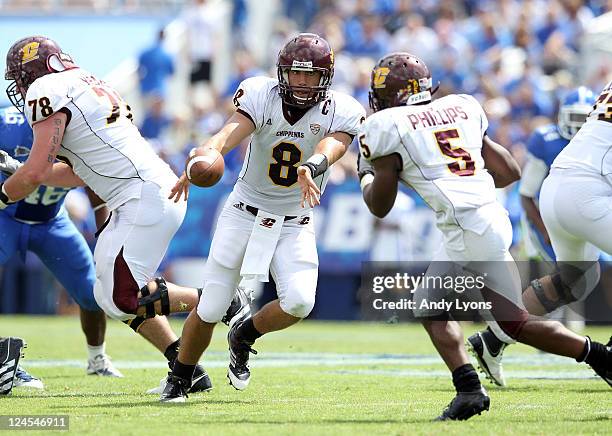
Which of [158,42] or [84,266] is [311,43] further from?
[158,42]

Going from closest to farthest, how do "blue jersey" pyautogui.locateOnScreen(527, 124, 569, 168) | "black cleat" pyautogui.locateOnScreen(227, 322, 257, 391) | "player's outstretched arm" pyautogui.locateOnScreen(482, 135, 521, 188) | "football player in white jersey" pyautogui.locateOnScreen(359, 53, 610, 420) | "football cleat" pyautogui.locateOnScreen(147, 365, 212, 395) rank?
"football player in white jersey" pyautogui.locateOnScreen(359, 53, 610, 420) < "player's outstretched arm" pyautogui.locateOnScreen(482, 135, 521, 188) < "black cleat" pyautogui.locateOnScreen(227, 322, 257, 391) < "football cleat" pyautogui.locateOnScreen(147, 365, 212, 395) < "blue jersey" pyautogui.locateOnScreen(527, 124, 569, 168)

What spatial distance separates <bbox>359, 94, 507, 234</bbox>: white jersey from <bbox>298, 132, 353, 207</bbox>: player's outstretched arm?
30 cm

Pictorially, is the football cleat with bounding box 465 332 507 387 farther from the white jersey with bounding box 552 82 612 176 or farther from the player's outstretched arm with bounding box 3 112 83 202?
the player's outstretched arm with bounding box 3 112 83 202

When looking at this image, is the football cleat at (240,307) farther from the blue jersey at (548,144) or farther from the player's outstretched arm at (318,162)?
the blue jersey at (548,144)

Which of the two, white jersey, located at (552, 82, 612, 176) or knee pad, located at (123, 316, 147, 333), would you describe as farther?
knee pad, located at (123, 316, 147, 333)

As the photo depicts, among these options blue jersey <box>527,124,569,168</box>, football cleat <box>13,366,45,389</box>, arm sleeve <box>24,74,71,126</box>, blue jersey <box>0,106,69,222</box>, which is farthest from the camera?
blue jersey <box>527,124,569,168</box>

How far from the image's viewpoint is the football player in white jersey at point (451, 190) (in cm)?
536

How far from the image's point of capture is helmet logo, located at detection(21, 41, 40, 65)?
6160 millimetres

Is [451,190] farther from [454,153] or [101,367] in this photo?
[101,367]

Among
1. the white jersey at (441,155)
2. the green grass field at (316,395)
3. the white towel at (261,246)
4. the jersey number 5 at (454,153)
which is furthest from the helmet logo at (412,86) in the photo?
the green grass field at (316,395)

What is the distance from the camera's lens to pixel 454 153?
5492 millimetres

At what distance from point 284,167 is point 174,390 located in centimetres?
131

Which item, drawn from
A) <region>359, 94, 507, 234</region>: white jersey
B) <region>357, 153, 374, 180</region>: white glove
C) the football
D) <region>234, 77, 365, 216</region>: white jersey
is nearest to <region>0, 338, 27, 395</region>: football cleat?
<region>234, 77, 365, 216</region>: white jersey

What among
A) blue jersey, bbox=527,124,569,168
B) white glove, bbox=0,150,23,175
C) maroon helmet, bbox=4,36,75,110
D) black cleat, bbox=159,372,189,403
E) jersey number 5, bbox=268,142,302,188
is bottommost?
black cleat, bbox=159,372,189,403
